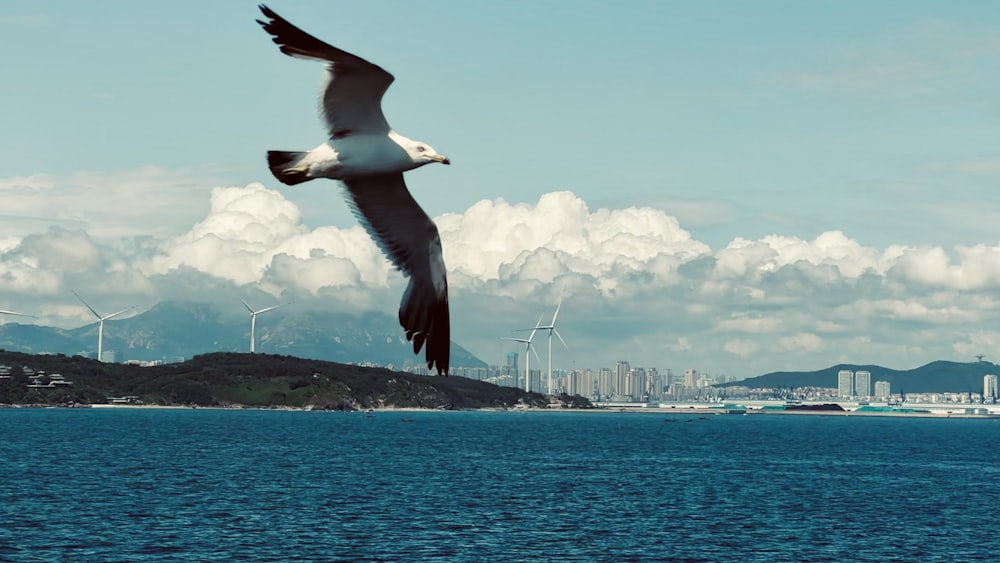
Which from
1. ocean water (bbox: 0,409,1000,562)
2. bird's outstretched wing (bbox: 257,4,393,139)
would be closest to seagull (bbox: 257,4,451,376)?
bird's outstretched wing (bbox: 257,4,393,139)

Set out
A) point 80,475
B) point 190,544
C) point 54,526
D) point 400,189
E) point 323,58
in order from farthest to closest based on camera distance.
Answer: point 80,475
point 54,526
point 190,544
point 400,189
point 323,58

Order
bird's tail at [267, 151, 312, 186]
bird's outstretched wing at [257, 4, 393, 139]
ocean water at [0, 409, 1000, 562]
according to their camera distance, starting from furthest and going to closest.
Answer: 1. ocean water at [0, 409, 1000, 562]
2. bird's tail at [267, 151, 312, 186]
3. bird's outstretched wing at [257, 4, 393, 139]

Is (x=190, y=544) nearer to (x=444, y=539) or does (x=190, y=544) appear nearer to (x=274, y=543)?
(x=274, y=543)

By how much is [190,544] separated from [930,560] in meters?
65.7

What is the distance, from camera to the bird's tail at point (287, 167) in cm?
1852

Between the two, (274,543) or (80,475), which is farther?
(80,475)

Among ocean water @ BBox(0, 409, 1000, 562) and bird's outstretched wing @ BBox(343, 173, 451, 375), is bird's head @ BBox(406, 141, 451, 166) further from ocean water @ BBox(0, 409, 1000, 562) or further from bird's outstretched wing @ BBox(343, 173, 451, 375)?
ocean water @ BBox(0, 409, 1000, 562)

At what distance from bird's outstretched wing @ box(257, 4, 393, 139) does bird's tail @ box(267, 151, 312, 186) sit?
2.47ft

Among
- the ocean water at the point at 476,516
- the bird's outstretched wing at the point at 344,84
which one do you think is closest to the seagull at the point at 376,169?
the bird's outstretched wing at the point at 344,84

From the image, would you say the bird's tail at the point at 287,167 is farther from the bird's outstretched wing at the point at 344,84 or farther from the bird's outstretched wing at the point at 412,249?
the bird's outstretched wing at the point at 412,249

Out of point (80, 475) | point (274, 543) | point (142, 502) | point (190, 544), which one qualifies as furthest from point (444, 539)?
point (80, 475)

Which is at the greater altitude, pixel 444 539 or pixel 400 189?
pixel 400 189

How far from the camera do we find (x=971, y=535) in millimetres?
129375

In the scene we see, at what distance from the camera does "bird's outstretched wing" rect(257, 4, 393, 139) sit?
16.2 meters
